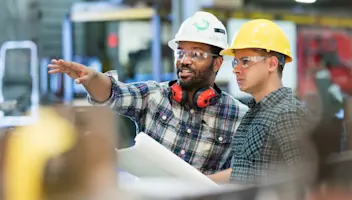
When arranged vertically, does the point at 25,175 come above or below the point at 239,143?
above

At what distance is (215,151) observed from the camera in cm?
265

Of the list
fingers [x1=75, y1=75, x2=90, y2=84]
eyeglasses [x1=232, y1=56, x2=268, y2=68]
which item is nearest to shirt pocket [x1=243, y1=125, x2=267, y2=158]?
eyeglasses [x1=232, y1=56, x2=268, y2=68]

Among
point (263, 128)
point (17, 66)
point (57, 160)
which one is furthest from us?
point (17, 66)

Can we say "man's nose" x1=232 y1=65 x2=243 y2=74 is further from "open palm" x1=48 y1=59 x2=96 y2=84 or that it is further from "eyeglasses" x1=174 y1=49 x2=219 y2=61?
"open palm" x1=48 y1=59 x2=96 y2=84

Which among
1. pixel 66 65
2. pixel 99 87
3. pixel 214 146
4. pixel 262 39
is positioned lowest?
pixel 214 146

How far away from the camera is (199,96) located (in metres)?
2.64

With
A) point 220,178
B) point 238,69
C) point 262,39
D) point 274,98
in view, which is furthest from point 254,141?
point 220,178

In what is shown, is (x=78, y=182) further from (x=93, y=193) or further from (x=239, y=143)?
(x=239, y=143)

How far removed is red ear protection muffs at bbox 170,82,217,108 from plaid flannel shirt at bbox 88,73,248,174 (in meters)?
0.03

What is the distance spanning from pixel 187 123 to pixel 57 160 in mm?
2036

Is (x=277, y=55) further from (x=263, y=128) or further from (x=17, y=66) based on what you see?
(x=17, y=66)

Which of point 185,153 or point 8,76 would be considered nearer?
point 185,153

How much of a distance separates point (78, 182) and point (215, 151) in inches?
79.8

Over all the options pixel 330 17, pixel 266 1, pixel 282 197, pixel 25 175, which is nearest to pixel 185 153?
pixel 282 197
